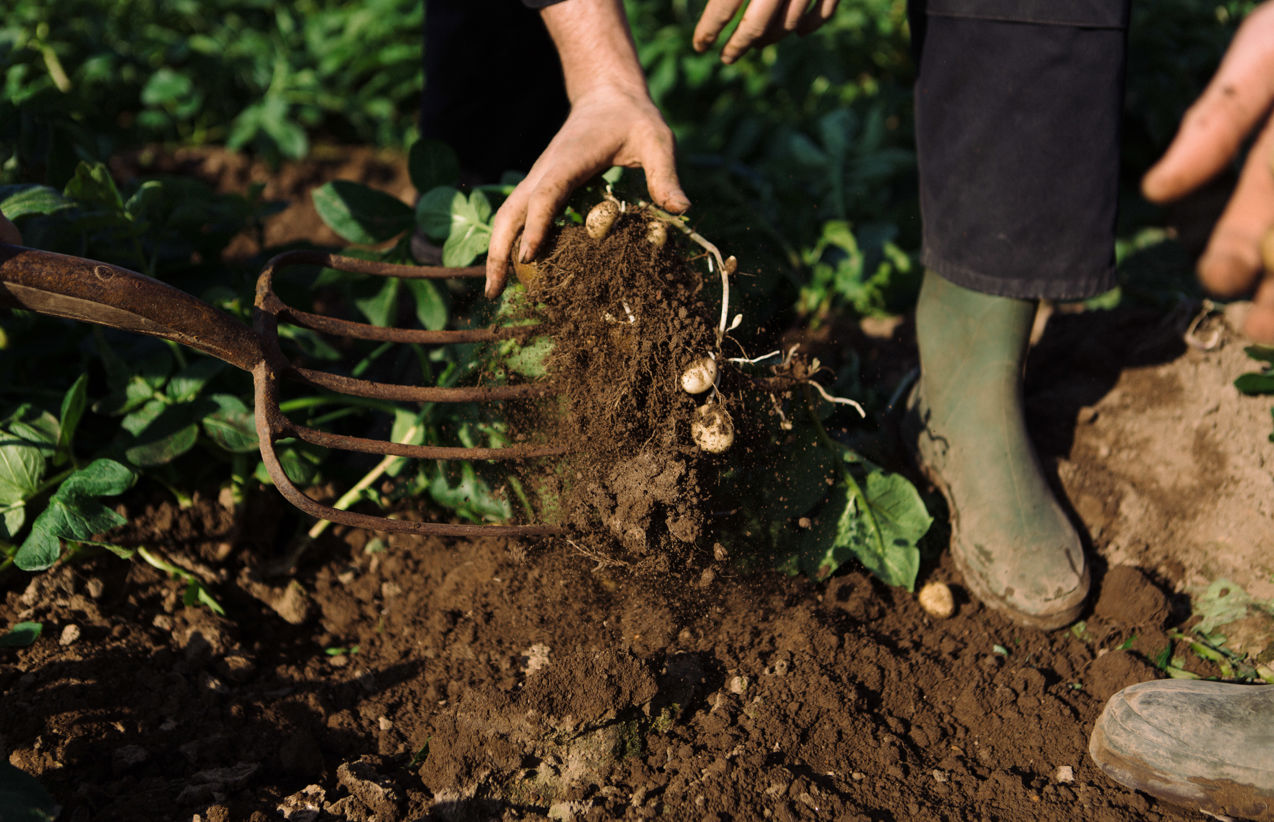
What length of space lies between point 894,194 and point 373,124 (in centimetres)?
224

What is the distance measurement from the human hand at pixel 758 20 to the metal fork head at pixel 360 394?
0.66 meters

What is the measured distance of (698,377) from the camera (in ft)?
4.67

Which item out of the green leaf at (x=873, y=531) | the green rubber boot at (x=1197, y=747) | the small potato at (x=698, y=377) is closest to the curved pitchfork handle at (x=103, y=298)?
the small potato at (x=698, y=377)

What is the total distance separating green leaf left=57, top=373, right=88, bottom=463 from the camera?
1670mm

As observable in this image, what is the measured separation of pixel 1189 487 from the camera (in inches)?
74.9

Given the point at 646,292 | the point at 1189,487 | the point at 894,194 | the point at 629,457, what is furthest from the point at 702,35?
the point at 894,194

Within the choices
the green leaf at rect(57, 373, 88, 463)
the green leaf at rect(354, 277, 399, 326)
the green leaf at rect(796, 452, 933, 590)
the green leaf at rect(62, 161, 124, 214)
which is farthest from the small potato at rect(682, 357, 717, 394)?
the green leaf at rect(62, 161, 124, 214)

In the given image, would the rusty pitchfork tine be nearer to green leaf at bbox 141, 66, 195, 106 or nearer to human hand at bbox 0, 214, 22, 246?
human hand at bbox 0, 214, 22, 246

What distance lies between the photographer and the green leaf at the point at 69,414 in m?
1.67

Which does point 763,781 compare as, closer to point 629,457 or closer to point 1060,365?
point 629,457

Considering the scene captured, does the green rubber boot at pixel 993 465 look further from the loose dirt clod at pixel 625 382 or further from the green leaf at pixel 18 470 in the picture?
the green leaf at pixel 18 470

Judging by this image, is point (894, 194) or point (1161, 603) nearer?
point (1161, 603)

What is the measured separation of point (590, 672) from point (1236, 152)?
3.81ft

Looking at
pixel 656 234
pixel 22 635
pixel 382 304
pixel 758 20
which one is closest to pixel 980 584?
pixel 656 234
